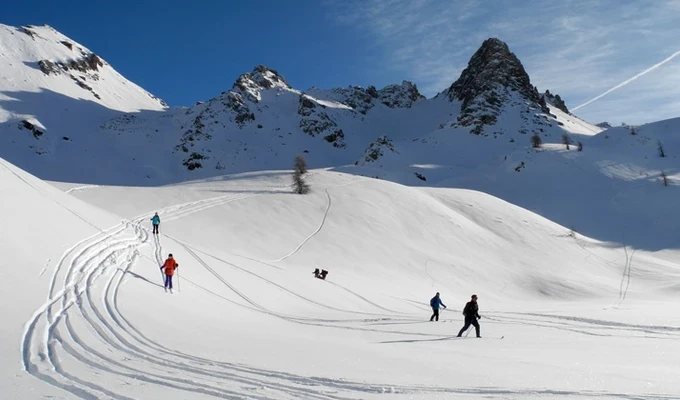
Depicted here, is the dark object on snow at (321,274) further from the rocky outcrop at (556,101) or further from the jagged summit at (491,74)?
the rocky outcrop at (556,101)

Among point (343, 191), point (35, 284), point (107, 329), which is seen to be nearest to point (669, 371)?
point (107, 329)

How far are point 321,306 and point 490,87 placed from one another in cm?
11530

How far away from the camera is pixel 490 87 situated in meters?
122

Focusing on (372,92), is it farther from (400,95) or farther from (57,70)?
(57,70)

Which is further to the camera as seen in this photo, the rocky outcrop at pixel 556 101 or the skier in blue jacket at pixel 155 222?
the rocky outcrop at pixel 556 101

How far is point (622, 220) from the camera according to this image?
55.9m

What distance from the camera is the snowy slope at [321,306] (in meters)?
7.40

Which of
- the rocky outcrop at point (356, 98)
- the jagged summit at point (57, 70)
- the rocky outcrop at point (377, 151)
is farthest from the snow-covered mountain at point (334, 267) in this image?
the rocky outcrop at point (356, 98)

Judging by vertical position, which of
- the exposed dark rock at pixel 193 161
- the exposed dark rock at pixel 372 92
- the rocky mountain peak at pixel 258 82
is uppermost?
the exposed dark rock at pixel 372 92

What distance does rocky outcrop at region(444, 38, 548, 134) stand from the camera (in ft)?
360

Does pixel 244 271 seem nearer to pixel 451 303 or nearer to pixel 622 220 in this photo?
pixel 451 303

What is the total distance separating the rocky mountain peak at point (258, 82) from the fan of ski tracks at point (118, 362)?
114 meters

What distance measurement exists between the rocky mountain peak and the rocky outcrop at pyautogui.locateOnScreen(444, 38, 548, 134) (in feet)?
178

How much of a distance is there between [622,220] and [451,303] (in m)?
42.2
